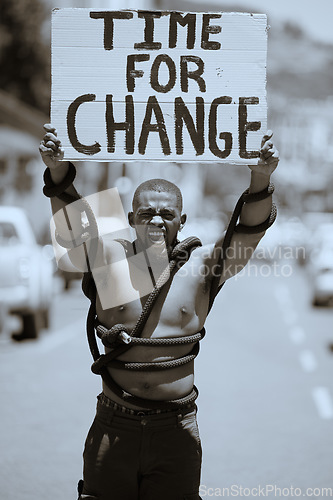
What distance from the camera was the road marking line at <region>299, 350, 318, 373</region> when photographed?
399 inches

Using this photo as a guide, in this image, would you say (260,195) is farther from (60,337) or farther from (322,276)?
(322,276)

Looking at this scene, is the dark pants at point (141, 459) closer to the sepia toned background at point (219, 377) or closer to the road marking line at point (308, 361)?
the sepia toned background at point (219, 377)

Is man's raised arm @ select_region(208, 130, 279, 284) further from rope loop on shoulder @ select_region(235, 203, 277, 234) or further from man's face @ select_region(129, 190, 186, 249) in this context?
man's face @ select_region(129, 190, 186, 249)

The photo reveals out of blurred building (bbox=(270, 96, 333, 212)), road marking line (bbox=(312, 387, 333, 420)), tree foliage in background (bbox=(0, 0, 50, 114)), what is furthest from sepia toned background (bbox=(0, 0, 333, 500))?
blurred building (bbox=(270, 96, 333, 212))

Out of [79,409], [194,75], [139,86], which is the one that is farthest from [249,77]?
[79,409]

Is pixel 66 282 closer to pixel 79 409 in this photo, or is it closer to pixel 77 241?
pixel 79 409

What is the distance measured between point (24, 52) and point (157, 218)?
31634 millimetres

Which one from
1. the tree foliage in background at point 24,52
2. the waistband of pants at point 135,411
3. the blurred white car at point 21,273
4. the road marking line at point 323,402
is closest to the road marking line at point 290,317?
the blurred white car at point 21,273

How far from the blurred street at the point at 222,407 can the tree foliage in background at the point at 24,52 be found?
2094 cm

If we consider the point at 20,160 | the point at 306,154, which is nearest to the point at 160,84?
the point at 20,160

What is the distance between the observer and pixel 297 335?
13203mm

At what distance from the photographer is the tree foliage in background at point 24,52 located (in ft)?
106

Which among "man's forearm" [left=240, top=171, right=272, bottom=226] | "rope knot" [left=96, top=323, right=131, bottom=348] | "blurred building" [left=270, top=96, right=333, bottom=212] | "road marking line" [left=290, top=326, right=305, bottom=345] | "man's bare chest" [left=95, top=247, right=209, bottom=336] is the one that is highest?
"blurred building" [left=270, top=96, right=333, bottom=212]

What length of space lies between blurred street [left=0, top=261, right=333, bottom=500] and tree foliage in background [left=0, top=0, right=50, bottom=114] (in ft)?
68.7
